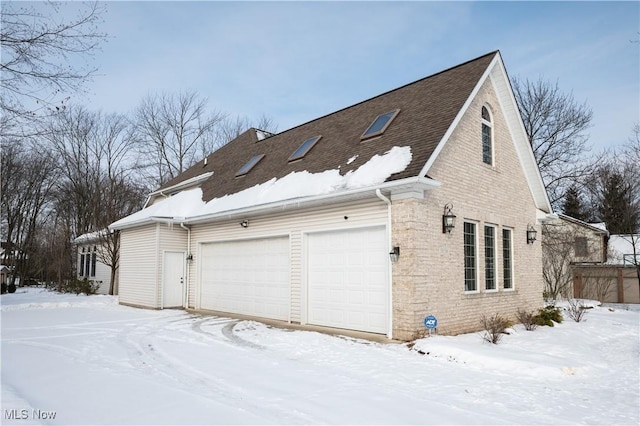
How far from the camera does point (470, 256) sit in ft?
35.9

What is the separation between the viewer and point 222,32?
49.2 ft

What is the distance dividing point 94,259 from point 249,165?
55.0 feet

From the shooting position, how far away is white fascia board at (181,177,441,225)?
885cm

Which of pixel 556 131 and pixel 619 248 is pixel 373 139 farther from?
pixel 619 248

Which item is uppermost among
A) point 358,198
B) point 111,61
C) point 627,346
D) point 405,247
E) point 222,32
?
point 222,32

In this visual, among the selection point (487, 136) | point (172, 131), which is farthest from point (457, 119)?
point (172, 131)

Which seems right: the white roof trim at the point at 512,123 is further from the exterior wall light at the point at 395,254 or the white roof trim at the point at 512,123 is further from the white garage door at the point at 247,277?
→ the white garage door at the point at 247,277

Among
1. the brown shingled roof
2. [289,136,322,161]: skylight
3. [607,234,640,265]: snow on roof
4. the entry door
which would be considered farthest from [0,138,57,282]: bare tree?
[607,234,640,265]: snow on roof

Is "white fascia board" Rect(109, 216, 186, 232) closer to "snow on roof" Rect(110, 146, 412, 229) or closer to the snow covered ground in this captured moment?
"snow on roof" Rect(110, 146, 412, 229)

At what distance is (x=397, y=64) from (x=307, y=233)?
962 cm

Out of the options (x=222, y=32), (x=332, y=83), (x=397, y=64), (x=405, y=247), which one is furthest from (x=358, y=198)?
(x=332, y=83)

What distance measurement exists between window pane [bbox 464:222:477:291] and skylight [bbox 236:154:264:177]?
7914mm

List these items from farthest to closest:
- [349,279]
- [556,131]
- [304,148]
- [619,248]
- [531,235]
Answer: [619,248] → [556,131] → [304,148] → [531,235] → [349,279]

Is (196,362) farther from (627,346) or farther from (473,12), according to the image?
(473,12)
